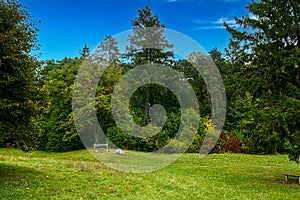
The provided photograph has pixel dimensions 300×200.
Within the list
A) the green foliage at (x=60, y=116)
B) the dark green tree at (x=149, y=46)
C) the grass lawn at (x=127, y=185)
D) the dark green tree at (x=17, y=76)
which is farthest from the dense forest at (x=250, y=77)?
the dark green tree at (x=149, y=46)

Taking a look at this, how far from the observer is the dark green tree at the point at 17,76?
11539 millimetres

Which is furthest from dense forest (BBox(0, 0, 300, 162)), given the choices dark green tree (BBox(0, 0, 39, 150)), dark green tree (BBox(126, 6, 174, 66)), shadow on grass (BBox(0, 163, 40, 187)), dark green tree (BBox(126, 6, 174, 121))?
dark green tree (BBox(126, 6, 174, 66))

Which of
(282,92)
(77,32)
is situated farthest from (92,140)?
(282,92)

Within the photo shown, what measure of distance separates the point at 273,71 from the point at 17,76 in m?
10.4

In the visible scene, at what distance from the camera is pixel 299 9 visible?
14.2 metres

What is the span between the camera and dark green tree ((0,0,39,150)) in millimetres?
11539

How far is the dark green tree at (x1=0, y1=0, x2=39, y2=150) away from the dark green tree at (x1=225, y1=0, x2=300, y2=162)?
903 cm

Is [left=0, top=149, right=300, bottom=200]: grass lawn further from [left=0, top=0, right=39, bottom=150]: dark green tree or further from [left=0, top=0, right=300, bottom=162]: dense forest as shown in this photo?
[left=0, top=0, right=39, bottom=150]: dark green tree

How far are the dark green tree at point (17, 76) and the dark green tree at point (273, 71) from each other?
29.6 ft

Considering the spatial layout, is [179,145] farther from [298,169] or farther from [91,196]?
[91,196]

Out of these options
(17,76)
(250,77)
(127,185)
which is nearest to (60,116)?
(127,185)

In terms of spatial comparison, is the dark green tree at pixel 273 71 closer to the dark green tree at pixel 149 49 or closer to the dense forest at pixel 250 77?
the dense forest at pixel 250 77

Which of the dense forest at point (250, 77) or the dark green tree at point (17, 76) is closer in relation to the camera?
the dark green tree at point (17, 76)

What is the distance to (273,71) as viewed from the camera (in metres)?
A: 14.2
